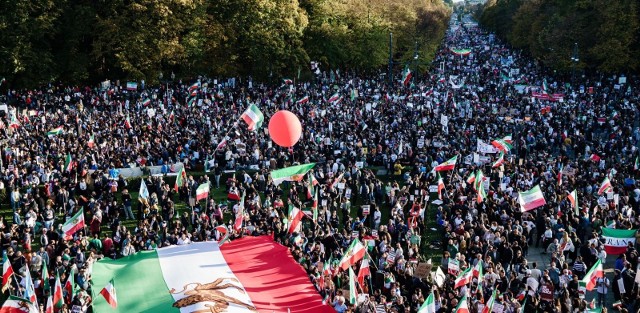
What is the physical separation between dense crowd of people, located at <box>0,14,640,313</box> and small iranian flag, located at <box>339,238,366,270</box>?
433 mm

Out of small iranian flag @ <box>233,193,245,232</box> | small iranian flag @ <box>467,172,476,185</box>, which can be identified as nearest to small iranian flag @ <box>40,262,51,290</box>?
small iranian flag @ <box>233,193,245,232</box>

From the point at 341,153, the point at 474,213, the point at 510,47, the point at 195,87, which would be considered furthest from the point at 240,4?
the point at 510,47

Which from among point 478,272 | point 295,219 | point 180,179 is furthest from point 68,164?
point 478,272

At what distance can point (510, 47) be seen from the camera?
10238cm

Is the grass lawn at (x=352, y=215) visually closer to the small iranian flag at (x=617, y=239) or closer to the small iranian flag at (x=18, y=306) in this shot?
the small iranian flag at (x=617, y=239)

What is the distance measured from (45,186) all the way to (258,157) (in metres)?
9.05

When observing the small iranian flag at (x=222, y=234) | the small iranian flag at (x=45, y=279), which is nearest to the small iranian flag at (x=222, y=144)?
the small iranian flag at (x=222, y=234)

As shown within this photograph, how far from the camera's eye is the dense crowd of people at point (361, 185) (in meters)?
18.5

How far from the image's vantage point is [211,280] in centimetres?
1861

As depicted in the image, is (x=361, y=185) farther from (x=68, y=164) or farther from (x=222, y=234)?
(x=68, y=164)

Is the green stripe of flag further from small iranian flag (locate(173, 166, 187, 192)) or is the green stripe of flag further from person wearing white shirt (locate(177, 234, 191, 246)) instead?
small iranian flag (locate(173, 166, 187, 192))

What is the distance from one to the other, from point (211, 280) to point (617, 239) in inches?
442

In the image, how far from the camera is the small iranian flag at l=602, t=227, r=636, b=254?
19.2 metres

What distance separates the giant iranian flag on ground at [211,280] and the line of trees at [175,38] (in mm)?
29968
